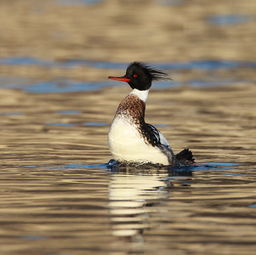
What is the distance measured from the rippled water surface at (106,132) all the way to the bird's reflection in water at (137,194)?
2 centimetres

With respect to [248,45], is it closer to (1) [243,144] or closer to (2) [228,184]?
(1) [243,144]

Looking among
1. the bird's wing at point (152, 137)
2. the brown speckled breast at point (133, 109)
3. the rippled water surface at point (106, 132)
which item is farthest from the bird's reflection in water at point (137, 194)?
the brown speckled breast at point (133, 109)

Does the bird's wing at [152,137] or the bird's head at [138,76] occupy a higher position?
the bird's head at [138,76]

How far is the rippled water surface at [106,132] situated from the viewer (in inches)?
365

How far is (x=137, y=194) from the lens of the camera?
445 inches

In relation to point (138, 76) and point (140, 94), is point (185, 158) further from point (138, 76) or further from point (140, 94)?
point (138, 76)

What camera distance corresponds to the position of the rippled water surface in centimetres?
927

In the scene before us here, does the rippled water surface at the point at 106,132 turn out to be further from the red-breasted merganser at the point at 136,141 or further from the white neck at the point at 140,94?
the white neck at the point at 140,94

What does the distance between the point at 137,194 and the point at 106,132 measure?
5957 mm

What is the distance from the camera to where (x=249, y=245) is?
28.8 ft

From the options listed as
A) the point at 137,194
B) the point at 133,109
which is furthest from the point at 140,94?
the point at 137,194

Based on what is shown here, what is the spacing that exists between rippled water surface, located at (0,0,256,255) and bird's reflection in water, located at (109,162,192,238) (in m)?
0.02

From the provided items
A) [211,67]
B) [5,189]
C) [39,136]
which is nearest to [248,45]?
[211,67]

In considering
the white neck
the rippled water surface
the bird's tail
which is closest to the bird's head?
the white neck
